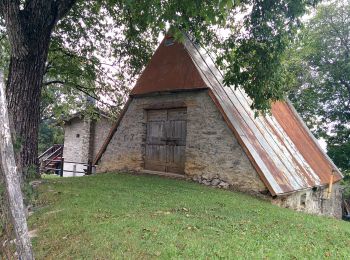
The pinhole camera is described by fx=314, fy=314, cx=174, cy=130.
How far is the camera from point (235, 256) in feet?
12.9

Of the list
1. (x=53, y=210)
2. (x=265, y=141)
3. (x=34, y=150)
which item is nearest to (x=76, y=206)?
(x=53, y=210)

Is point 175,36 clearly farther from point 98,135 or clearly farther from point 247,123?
point 98,135

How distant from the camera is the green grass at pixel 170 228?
162 inches

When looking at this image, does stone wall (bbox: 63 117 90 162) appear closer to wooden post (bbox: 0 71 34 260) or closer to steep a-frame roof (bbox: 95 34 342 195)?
steep a-frame roof (bbox: 95 34 342 195)

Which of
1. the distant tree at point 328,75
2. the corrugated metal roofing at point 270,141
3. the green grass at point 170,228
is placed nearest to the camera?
the green grass at point 170,228

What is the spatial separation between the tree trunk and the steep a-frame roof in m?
3.86

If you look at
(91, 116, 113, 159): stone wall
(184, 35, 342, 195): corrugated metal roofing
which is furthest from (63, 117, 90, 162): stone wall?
(184, 35, 342, 195): corrugated metal roofing

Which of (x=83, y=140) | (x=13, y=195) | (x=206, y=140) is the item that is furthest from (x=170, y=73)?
(x=83, y=140)

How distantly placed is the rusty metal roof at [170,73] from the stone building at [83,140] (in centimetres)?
976

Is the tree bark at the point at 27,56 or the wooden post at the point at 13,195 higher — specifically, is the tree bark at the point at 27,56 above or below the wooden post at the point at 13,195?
above

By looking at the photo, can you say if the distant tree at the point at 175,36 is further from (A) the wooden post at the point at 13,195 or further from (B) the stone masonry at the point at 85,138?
(B) the stone masonry at the point at 85,138

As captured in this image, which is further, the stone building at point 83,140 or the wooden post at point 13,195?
the stone building at point 83,140

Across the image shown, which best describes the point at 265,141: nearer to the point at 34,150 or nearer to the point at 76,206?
the point at 76,206

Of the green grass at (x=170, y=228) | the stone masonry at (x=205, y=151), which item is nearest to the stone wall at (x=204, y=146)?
the stone masonry at (x=205, y=151)
